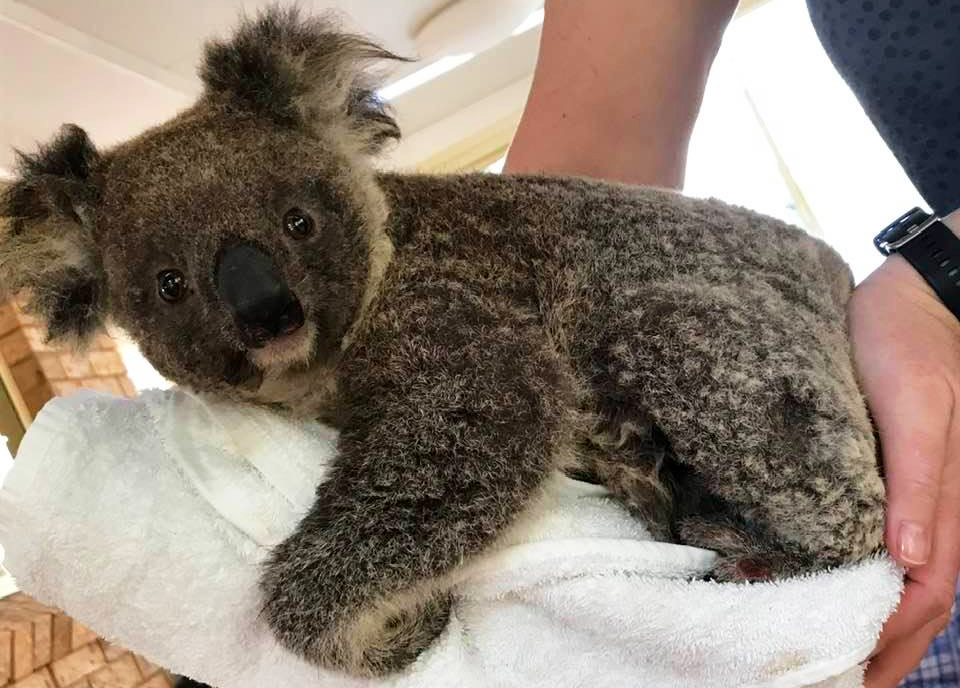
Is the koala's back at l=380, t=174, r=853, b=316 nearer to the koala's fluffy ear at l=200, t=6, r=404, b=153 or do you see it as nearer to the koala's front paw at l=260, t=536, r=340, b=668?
the koala's fluffy ear at l=200, t=6, r=404, b=153

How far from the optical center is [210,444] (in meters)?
1.06

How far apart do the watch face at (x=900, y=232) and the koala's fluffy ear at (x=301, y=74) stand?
2.93 ft

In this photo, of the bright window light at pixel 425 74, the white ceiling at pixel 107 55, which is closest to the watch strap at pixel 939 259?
the white ceiling at pixel 107 55

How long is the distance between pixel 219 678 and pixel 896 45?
149 centimetres

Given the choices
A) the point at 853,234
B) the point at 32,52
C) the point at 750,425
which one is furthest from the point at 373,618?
the point at 853,234

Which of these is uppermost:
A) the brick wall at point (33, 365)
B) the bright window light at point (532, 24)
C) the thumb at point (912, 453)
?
the thumb at point (912, 453)

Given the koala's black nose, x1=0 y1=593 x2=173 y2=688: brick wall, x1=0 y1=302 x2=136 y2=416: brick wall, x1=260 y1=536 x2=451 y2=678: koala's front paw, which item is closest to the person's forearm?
the koala's black nose

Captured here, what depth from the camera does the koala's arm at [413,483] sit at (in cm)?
98

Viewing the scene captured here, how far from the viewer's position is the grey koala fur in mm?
1009

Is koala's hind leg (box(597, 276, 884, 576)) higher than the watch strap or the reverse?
the reverse

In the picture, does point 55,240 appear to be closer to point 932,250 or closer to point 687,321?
point 687,321

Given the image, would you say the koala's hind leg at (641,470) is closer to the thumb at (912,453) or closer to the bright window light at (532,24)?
the thumb at (912,453)

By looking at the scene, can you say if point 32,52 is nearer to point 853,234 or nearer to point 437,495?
point 437,495

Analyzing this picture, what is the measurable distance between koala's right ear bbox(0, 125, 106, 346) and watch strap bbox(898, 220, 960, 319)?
1.29m
